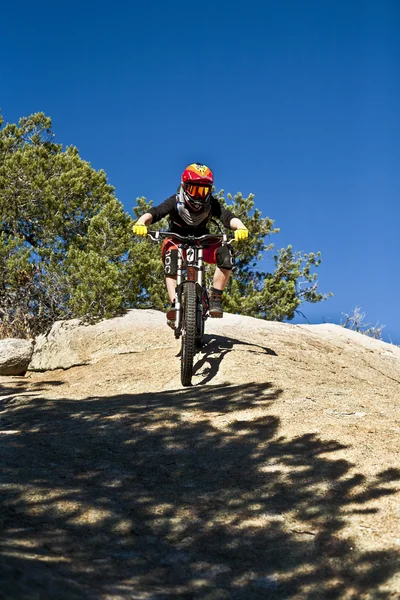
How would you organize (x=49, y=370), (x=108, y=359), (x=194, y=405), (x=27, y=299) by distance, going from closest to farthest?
(x=194, y=405) < (x=108, y=359) < (x=49, y=370) < (x=27, y=299)

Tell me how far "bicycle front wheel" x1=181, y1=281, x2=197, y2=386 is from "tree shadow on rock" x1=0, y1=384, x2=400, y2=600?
1.10 meters

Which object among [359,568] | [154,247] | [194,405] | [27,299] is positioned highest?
[154,247]

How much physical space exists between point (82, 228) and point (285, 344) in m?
7.33

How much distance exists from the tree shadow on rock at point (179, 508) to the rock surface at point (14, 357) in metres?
5.17

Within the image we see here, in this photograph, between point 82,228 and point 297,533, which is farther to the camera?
point 82,228

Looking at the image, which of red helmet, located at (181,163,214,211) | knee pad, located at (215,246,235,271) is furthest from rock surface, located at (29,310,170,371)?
red helmet, located at (181,163,214,211)

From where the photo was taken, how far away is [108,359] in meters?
9.98

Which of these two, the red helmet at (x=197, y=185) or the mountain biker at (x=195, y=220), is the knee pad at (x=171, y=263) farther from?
the red helmet at (x=197, y=185)

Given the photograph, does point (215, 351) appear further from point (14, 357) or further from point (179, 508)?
point (179, 508)

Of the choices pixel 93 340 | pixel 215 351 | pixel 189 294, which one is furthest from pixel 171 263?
pixel 93 340

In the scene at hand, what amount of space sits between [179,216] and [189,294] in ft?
4.21

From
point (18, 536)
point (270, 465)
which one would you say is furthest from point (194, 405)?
point (18, 536)

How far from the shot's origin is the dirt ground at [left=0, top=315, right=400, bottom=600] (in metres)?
3.25

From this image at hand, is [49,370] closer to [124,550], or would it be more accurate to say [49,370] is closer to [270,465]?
[270,465]
